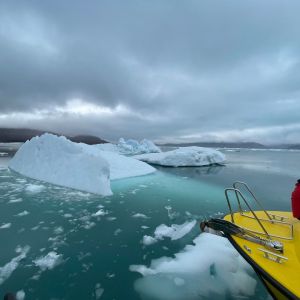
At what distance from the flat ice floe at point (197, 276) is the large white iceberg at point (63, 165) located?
17.4 ft

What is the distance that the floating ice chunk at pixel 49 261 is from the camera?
3.59 meters

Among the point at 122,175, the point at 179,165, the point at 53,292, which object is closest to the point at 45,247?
the point at 53,292

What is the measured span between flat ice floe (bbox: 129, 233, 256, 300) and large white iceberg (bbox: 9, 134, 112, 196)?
17.4 ft

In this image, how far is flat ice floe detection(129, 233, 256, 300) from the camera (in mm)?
3121

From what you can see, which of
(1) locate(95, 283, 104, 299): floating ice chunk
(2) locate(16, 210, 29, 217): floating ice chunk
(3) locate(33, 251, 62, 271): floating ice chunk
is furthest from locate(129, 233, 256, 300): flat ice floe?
(2) locate(16, 210, 29, 217): floating ice chunk

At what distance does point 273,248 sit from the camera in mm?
2686

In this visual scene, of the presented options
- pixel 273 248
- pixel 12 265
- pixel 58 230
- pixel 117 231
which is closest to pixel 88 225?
pixel 58 230

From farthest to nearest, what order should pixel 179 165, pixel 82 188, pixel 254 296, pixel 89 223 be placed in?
pixel 179 165, pixel 82 188, pixel 89 223, pixel 254 296

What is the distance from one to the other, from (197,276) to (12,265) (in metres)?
3.00

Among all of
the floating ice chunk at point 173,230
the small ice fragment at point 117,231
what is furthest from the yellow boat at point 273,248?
the small ice fragment at point 117,231

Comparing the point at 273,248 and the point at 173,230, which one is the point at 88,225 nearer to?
the point at 173,230

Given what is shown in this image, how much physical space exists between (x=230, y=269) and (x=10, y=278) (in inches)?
137

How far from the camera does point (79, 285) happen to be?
10.5 ft

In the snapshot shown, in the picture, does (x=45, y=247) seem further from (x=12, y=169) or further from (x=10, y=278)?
(x=12, y=169)
